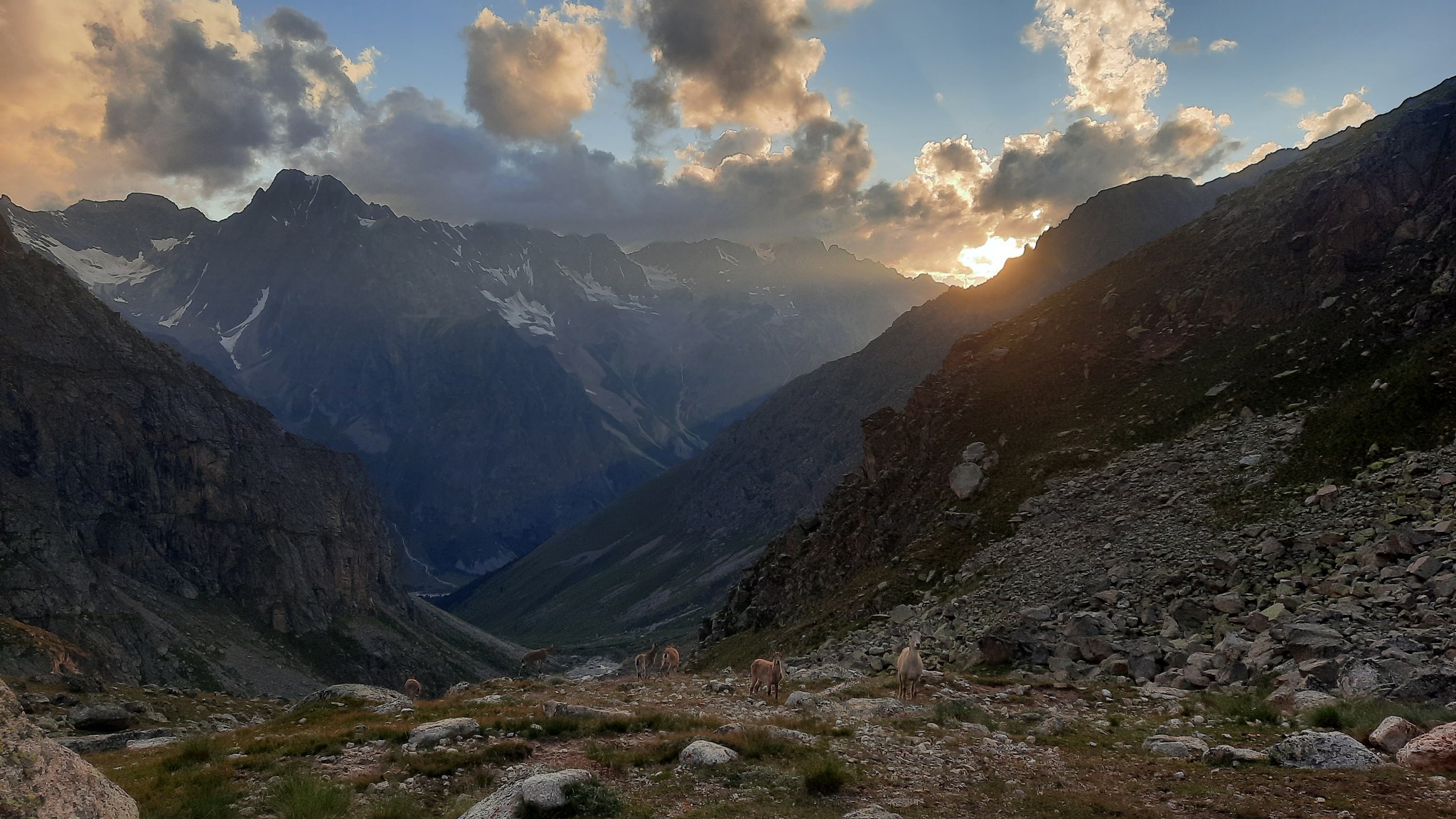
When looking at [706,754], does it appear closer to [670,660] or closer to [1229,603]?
[1229,603]

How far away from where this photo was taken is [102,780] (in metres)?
9.59

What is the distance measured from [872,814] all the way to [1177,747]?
786cm

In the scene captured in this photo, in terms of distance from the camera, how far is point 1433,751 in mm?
11641

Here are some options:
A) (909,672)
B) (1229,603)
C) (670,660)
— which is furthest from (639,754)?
(670,660)

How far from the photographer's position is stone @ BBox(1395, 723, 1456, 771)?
450 inches

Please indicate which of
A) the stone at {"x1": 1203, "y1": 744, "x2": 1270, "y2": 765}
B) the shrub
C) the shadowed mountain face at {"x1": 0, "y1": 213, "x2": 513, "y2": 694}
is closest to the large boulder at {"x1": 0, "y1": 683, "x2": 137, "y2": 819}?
the shrub

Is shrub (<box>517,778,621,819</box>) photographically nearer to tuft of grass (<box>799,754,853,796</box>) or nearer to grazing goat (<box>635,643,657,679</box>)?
tuft of grass (<box>799,754,853,796</box>)

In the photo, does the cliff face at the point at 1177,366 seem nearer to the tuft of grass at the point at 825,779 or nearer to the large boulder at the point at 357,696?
the large boulder at the point at 357,696

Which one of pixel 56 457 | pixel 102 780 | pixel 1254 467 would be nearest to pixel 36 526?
pixel 56 457

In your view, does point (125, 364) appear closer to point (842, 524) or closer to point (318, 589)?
point (318, 589)

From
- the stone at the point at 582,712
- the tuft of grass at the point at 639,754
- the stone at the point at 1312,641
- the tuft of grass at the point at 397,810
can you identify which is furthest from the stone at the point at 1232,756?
the tuft of grass at the point at 397,810

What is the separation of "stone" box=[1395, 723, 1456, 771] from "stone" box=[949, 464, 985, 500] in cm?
3693

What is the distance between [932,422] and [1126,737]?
44464 millimetres

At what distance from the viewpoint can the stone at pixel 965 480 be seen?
49112 mm
